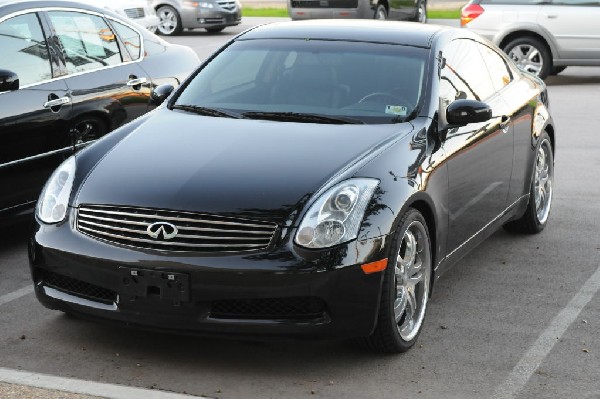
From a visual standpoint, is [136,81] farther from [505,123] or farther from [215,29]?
[215,29]

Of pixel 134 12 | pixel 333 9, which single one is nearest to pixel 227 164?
pixel 134 12

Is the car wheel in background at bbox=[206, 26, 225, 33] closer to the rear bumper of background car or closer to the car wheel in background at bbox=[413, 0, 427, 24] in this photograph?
the rear bumper of background car

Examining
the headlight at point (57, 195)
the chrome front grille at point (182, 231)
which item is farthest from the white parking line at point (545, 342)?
the headlight at point (57, 195)

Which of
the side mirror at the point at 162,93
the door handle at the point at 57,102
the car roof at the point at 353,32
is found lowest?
the door handle at the point at 57,102

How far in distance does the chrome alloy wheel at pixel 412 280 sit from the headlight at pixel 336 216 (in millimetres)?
340

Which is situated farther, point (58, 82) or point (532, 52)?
point (532, 52)

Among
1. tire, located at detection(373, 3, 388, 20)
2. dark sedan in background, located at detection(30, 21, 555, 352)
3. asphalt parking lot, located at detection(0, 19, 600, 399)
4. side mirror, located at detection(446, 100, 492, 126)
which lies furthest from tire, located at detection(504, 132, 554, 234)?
tire, located at detection(373, 3, 388, 20)

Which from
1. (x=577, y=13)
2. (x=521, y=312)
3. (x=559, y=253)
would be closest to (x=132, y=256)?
(x=521, y=312)

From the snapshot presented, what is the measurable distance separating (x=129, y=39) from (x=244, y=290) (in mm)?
4151

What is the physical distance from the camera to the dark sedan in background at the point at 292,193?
543 cm

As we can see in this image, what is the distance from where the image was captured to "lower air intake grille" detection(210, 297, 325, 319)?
17.9 ft

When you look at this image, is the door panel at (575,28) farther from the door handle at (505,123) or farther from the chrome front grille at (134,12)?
the door handle at (505,123)

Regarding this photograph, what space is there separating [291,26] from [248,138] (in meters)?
1.52

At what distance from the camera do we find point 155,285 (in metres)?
5.43
